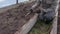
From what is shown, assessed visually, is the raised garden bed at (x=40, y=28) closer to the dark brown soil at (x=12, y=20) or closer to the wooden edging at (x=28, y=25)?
the wooden edging at (x=28, y=25)

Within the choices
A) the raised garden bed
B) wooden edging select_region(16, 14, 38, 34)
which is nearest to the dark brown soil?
wooden edging select_region(16, 14, 38, 34)

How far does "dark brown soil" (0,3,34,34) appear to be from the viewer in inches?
88.6

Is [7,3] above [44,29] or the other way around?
above

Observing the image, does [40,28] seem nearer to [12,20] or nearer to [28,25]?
[28,25]

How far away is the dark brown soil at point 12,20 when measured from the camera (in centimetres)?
225

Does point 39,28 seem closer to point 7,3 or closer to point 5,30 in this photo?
point 5,30

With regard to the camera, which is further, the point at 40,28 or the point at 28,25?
the point at 40,28

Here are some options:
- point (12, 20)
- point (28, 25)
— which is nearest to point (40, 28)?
point (28, 25)

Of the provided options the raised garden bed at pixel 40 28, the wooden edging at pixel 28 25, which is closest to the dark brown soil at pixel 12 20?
the wooden edging at pixel 28 25

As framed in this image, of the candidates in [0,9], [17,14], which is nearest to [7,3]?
[0,9]

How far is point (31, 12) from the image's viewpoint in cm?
294

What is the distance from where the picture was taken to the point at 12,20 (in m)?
2.63

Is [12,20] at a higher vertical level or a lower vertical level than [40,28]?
higher

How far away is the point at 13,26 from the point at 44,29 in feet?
1.87
